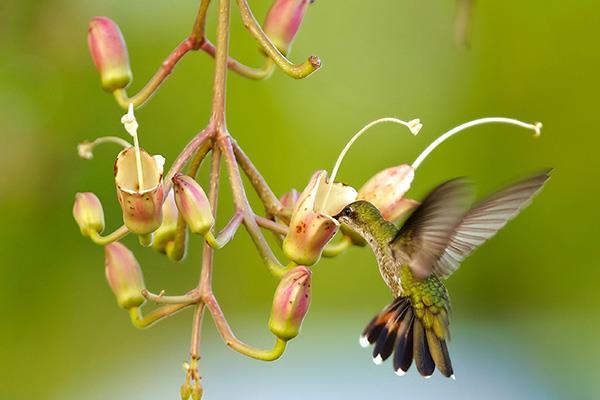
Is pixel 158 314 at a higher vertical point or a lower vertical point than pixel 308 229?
lower

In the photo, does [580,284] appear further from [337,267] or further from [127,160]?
[127,160]

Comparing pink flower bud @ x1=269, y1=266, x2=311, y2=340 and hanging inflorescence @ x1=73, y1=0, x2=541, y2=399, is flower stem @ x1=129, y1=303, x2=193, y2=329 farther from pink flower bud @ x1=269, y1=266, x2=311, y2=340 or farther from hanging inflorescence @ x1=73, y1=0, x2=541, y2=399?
pink flower bud @ x1=269, y1=266, x2=311, y2=340

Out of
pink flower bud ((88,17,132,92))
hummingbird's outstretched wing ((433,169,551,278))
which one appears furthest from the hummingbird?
pink flower bud ((88,17,132,92))

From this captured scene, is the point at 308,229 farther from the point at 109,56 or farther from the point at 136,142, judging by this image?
the point at 109,56

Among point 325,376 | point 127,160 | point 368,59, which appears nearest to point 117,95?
point 127,160

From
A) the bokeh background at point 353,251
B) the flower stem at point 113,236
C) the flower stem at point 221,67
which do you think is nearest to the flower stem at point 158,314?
the flower stem at point 113,236

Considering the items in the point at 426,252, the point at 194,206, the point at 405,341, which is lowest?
the point at 405,341

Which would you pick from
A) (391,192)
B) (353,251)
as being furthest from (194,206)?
(353,251)
